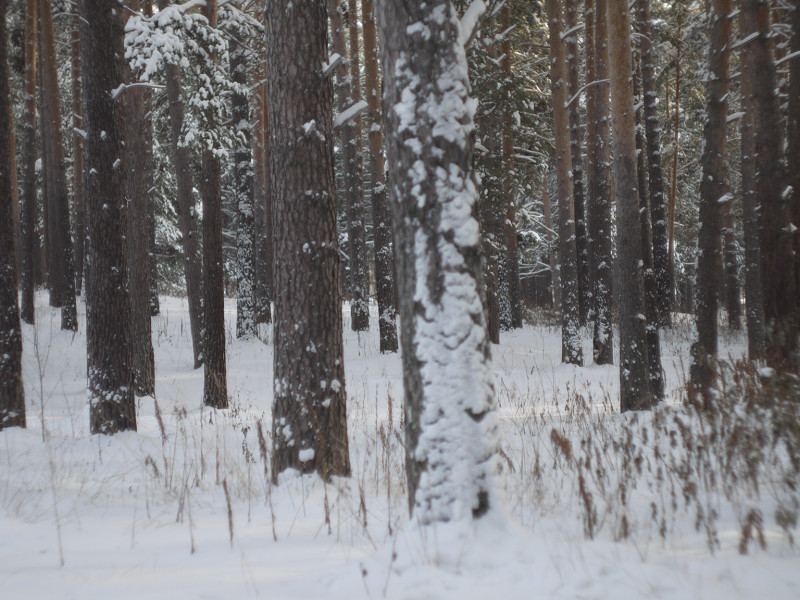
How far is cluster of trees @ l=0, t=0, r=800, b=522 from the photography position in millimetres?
2914

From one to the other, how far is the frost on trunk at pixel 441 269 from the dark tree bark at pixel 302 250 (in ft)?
5.67

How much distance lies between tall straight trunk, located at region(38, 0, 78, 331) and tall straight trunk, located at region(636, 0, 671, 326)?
1501cm

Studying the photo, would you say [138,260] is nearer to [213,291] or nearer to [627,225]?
[213,291]

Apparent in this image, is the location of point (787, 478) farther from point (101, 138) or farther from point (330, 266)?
point (101, 138)

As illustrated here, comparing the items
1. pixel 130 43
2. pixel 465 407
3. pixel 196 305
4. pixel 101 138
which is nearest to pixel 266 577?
pixel 465 407

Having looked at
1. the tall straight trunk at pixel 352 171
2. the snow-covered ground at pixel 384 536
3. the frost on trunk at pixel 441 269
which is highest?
the tall straight trunk at pixel 352 171

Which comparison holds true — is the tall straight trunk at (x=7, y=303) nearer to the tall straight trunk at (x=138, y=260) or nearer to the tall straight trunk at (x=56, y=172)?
the tall straight trunk at (x=138, y=260)

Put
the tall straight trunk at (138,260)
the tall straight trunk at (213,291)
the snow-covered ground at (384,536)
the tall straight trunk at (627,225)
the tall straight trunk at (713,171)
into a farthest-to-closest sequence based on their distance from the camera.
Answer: the tall straight trunk at (138,260)
the tall straight trunk at (213,291)
the tall straight trunk at (713,171)
the tall straight trunk at (627,225)
the snow-covered ground at (384,536)

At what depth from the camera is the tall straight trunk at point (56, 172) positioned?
1443 cm

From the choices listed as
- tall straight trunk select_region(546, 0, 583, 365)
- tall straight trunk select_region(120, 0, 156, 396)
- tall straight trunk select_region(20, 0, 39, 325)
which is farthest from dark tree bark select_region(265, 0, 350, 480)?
tall straight trunk select_region(20, 0, 39, 325)

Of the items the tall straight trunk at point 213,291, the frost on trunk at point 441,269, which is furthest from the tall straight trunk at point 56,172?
the frost on trunk at point 441,269

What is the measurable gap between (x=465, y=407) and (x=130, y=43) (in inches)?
334

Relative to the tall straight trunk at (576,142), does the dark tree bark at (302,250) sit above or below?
below

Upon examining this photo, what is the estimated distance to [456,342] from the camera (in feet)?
9.45
